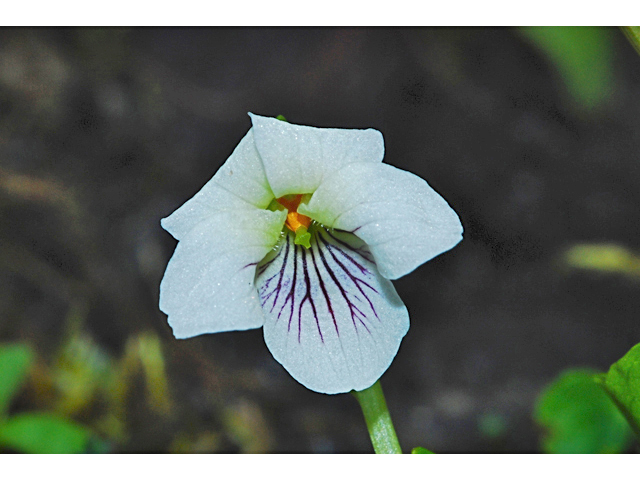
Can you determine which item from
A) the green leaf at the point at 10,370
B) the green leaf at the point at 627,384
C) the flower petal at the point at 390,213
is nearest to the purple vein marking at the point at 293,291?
the flower petal at the point at 390,213

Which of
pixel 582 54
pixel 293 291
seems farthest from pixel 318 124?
pixel 293 291

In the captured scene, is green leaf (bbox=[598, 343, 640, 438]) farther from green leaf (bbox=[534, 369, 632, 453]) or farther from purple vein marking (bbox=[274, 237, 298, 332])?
green leaf (bbox=[534, 369, 632, 453])

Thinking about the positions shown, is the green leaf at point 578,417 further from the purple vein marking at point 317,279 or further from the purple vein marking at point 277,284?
the purple vein marking at point 277,284

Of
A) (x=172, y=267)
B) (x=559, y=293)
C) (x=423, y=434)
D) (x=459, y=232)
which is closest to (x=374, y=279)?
(x=459, y=232)

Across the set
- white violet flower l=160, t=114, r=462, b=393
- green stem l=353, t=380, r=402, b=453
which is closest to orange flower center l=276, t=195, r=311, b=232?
white violet flower l=160, t=114, r=462, b=393

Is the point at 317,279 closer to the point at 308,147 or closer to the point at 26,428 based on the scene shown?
the point at 308,147

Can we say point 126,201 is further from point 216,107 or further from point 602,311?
point 602,311
